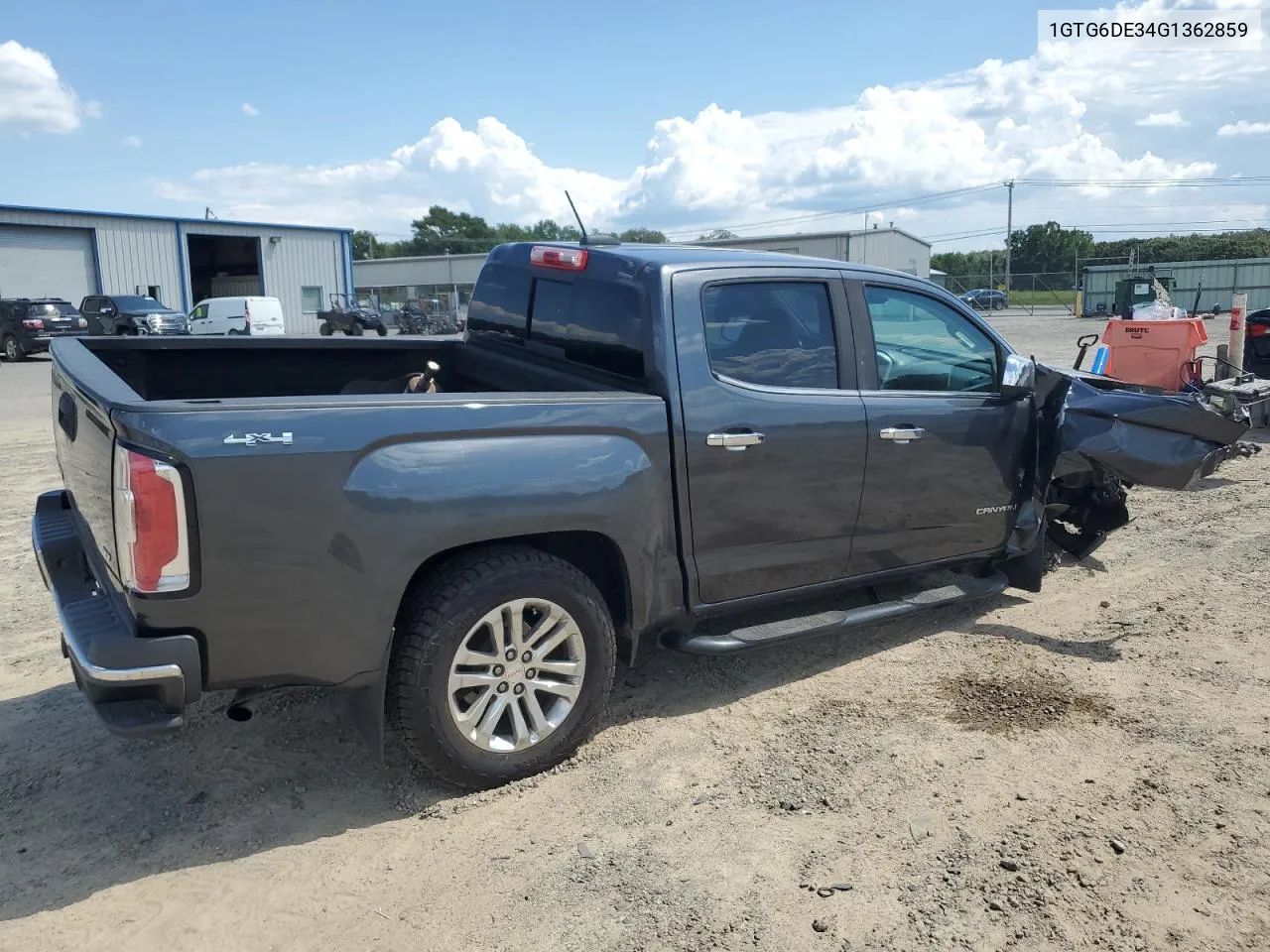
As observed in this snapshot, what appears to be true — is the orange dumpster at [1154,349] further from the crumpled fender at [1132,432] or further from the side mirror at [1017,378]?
the side mirror at [1017,378]

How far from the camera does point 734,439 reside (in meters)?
3.85

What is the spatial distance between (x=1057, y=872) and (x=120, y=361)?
170 inches

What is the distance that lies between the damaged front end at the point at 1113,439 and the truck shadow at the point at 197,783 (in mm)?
1501

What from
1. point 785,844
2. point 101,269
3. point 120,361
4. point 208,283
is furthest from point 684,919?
point 208,283

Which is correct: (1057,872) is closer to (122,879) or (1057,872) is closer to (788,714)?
(788,714)

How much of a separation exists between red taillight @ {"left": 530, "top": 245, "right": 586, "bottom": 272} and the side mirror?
2.16 metres

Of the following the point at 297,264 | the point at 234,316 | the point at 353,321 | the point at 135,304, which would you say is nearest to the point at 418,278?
the point at 297,264

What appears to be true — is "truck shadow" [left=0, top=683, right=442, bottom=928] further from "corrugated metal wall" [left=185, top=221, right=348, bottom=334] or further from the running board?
"corrugated metal wall" [left=185, top=221, right=348, bottom=334]

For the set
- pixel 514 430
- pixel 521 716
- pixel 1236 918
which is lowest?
pixel 1236 918

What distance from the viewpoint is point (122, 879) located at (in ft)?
9.93

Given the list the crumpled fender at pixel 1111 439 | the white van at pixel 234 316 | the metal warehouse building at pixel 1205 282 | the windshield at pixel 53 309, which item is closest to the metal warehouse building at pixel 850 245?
the metal warehouse building at pixel 1205 282

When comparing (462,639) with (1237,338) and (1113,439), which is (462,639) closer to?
(1113,439)

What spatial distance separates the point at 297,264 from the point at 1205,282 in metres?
42.2

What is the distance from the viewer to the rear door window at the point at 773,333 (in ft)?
13.1
